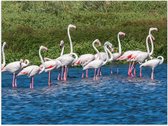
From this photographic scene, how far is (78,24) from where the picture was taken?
89.1 ft

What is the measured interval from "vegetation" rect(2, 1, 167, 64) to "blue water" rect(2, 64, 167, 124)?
295 cm

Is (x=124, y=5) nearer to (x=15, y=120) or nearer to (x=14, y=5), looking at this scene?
(x=14, y=5)

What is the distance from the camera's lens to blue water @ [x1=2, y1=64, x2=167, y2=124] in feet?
44.5

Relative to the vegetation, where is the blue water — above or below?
below

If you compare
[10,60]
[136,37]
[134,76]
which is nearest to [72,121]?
[134,76]

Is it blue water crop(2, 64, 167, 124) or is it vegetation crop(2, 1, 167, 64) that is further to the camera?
vegetation crop(2, 1, 167, 64)

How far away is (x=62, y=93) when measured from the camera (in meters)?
16.7

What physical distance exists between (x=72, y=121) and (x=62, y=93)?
11.3 feet

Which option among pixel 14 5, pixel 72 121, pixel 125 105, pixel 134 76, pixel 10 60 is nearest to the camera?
pixel 72 121

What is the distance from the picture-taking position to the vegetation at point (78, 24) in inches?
903

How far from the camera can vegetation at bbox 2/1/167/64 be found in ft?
75.3

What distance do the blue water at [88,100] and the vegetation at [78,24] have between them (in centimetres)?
295

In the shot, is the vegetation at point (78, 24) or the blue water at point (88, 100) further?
the vegetation at point (78, 24)

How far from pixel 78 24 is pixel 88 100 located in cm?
1161
